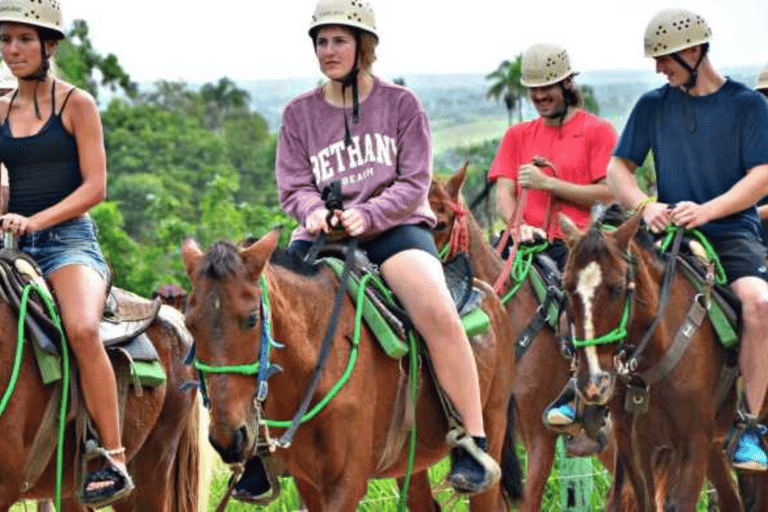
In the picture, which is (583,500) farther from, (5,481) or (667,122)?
(5,481)

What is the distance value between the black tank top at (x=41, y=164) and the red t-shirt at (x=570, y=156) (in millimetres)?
3970

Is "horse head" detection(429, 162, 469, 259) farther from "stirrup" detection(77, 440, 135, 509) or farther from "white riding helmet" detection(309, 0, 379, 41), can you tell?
"stirrup" detection(77, 440, 135, 509)

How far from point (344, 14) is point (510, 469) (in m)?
2.82

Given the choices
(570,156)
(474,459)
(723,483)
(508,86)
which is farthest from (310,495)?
(508,86)

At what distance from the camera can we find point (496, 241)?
12305mm

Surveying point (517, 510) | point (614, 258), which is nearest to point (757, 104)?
point (614, 258)

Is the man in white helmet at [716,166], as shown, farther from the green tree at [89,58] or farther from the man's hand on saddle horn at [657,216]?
the green tree at [89,58]

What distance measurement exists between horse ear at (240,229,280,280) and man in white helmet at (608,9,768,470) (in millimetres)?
3142

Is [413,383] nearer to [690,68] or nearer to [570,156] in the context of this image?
[690,68]

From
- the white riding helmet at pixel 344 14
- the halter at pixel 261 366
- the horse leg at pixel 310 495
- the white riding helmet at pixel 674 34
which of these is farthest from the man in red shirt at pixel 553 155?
the halter at pixel 261 366

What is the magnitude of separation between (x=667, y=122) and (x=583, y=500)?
314 centimetres

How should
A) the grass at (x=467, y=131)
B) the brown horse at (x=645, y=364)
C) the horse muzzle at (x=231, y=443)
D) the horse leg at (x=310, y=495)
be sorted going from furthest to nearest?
1. the grass at (x=467, y=131)
2. the brown horse at (x=645, y=364)
3. the horse leg at (x=310, y=495)
4. the horse muzzle at (x=231, y=443)

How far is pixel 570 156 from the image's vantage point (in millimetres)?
11406

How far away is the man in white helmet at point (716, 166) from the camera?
31.1 ft
